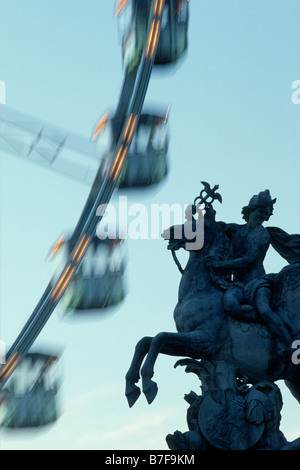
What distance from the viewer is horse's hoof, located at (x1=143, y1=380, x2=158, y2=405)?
13.5 metres

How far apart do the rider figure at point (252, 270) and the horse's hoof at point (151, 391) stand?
115 centimetres

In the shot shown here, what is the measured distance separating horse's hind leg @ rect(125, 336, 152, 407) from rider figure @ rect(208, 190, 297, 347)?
924 mm

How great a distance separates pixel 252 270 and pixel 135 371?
5.62ft

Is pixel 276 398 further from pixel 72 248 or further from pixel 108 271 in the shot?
pixel 108 271

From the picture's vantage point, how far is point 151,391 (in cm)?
1350

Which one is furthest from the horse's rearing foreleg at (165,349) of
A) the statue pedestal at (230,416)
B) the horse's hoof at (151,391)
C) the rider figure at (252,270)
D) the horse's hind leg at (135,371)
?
the rider figure at (252,270)

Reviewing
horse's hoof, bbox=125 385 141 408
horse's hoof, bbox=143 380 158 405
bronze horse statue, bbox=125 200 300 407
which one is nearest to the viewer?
horse's hoof, bbox=143 380 158 405

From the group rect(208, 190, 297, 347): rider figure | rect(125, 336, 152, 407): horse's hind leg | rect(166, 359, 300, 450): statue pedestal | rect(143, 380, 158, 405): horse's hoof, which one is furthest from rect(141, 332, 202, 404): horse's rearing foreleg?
rect(208, 190, 297, 347): rider figure

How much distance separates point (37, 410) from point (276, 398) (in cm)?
408

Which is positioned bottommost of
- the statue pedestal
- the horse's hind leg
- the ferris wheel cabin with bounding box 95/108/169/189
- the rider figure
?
the statue pedestal

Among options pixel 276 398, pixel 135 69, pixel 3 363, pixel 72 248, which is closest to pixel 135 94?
pixel 135 69

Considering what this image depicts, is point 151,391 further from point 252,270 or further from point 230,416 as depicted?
point 252,270

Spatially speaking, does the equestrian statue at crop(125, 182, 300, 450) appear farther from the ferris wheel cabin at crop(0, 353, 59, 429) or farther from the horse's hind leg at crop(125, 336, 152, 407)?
the ferris wheel cabin at crop(0, 353, 59, 429)

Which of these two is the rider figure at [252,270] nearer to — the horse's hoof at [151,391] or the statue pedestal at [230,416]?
the statue pedestal at [230,416]
